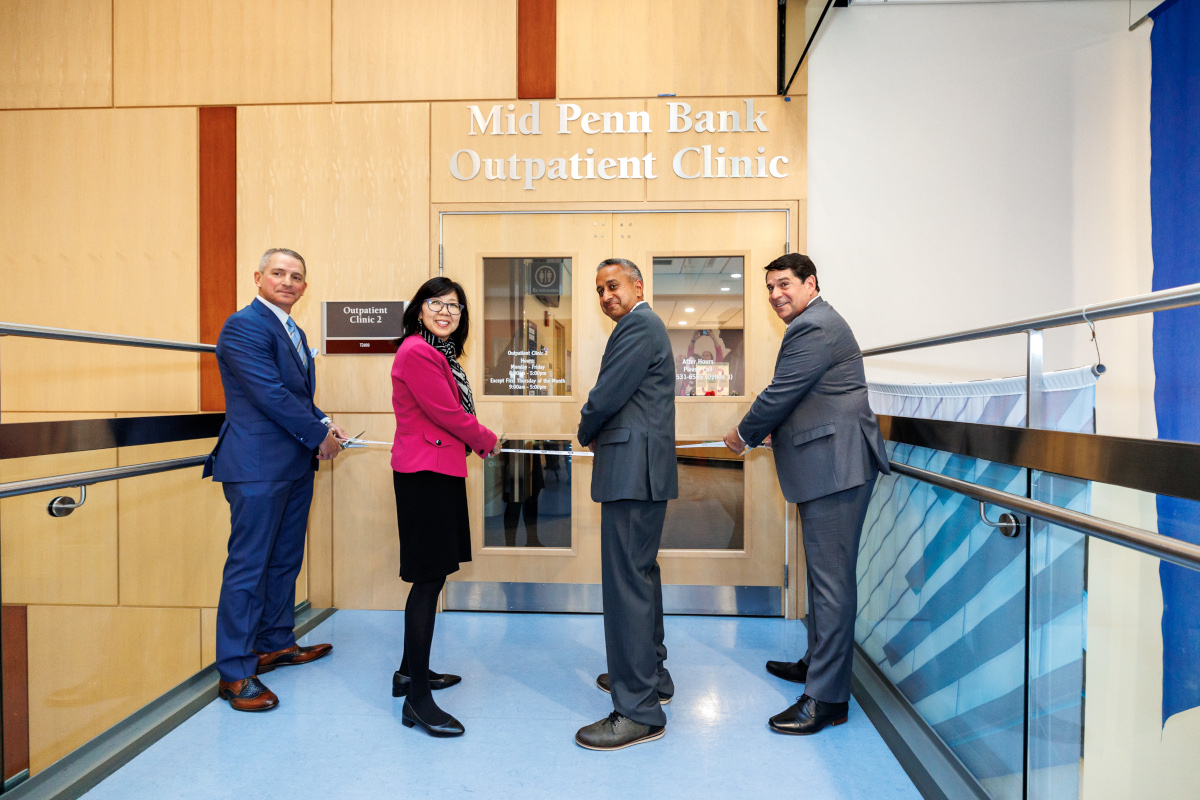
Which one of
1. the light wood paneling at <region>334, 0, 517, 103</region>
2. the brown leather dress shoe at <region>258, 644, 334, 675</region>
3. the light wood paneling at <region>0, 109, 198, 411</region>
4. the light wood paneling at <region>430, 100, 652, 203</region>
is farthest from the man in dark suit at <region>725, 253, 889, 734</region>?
the light wood paneling at <region>0, 109, 198, 411</region>

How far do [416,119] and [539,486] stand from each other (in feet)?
7.56

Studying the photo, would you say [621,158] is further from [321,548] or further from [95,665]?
[95,665]

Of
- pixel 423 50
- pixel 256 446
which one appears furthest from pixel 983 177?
pixel 256 446

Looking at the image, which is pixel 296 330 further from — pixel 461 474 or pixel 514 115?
pixel 514 115

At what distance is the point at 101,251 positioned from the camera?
12.2 ft

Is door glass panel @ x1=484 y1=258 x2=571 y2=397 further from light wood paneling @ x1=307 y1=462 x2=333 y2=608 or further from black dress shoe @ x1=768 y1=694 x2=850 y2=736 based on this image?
black dress shoe @ x1=768 y1=694 x2=850 y2=736

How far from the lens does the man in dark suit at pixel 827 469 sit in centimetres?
235

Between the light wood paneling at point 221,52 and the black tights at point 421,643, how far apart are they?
119 inches

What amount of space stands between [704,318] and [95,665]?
3201mm

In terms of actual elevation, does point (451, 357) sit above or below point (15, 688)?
above

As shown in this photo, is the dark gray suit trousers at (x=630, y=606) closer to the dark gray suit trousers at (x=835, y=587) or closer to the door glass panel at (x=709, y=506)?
the dark gray suit trousers at (x=835, y=587)

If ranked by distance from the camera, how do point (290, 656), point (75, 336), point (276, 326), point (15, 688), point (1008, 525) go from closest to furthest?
point (1008, 525)
point (15, 688)
point (75, 336)
point (276, 326)
point (290, 656)

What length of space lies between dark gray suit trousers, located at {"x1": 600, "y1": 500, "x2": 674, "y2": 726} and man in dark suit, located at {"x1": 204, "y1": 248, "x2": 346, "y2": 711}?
141 centimetres

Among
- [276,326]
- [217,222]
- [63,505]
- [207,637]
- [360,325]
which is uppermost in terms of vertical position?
[217,222]
